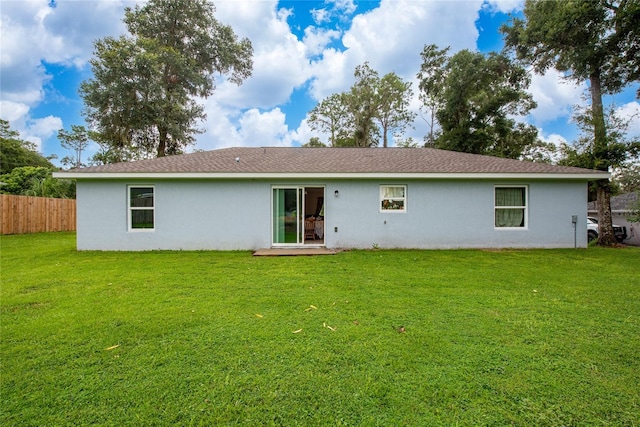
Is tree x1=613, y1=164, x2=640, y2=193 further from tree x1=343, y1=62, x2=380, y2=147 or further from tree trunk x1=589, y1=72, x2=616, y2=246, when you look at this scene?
tree x1=343, y1=62, x2=380, y2=147

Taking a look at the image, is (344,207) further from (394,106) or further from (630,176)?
(394,106)

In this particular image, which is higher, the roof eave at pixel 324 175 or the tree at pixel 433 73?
the tree at pixel 433 73

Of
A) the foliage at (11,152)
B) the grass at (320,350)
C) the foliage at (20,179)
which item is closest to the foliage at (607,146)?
the grass at (320,350)

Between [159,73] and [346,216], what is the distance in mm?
15693

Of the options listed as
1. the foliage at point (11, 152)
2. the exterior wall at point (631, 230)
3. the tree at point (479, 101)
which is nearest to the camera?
the exterior wall at point (631, 230)

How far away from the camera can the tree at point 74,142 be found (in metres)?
28.8

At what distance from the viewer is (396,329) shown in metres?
3.15

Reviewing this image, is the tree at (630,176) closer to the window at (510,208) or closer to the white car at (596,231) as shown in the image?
the white car at (596,231)

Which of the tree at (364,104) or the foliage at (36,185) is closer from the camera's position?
the foliage at (36,185)

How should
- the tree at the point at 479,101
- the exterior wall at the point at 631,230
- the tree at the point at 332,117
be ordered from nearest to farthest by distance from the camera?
the exterior wall at the point at 631,230, the tree at the point at 479,101, the tree at the point at 332,117

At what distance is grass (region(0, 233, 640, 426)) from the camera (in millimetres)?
1935

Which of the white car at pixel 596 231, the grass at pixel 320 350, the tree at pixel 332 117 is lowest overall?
the grass at pixel 320 350

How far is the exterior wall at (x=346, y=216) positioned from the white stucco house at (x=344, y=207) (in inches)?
1.2

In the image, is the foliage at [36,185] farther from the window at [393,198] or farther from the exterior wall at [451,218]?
the window at [393,198]
